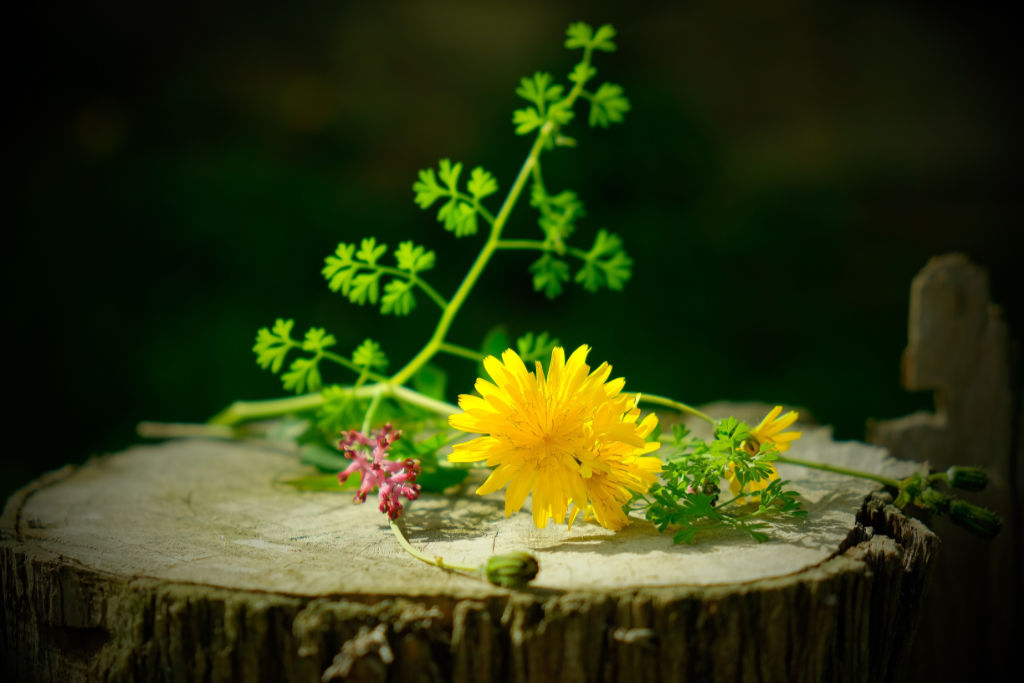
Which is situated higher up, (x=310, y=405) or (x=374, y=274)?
(x=374, y=274)

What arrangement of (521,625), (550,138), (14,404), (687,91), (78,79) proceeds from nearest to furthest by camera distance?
(521,625)
(550,138)
(14,404)
(78,79)
(687,91)

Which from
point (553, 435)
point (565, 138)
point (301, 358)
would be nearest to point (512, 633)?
point (553, 435)

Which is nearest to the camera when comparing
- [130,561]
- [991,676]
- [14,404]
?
[130,561]

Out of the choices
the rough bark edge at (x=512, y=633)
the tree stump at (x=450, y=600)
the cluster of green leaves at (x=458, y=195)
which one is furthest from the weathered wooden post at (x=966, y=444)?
the cluster of green leaves at (x=458, y=195)

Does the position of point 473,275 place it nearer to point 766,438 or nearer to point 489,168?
point 766,438

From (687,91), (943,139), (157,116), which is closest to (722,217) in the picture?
(687,91)

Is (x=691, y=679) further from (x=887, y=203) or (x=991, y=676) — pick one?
(x=887, y=203)
